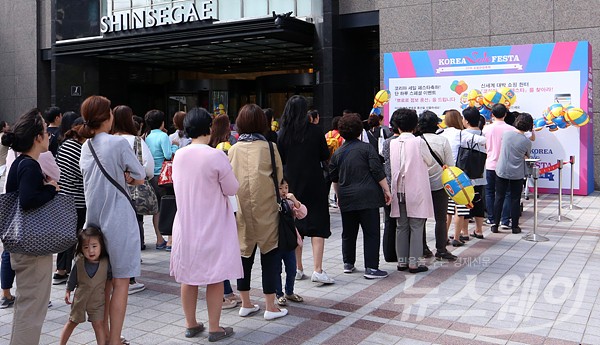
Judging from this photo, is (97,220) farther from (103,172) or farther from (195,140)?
(195,140)

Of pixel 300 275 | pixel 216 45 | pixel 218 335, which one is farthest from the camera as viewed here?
pixel 216 45

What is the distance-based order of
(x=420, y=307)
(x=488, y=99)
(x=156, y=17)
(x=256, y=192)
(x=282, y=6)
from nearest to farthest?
(x=256, y=192)
(x=420, y=307)
(x=488, y=99)
(x=282, y=6)
(x=156, y=17)

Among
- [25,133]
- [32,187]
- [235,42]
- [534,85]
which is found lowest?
[32,187]

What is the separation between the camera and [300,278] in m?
6.04

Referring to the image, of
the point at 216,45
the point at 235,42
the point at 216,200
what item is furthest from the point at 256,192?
the point at 216,45

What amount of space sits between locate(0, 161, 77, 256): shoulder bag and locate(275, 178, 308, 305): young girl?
5.64 feet

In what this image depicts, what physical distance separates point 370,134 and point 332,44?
7811mm

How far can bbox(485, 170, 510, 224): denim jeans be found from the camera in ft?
29.2

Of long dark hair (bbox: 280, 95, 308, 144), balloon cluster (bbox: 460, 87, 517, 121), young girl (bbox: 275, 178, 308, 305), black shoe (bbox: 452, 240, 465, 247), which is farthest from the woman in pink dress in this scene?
balloon cluster (bbox: 460, 87, 517, 121)

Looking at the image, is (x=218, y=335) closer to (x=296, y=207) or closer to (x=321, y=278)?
(x=296, y=207)

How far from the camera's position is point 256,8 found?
17656mm

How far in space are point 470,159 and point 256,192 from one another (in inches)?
161

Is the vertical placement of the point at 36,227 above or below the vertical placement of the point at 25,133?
below

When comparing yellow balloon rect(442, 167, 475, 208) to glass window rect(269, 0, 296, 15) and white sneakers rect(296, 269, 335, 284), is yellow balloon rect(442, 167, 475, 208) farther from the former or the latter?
glass window rect(269, 0, 296, 15)
